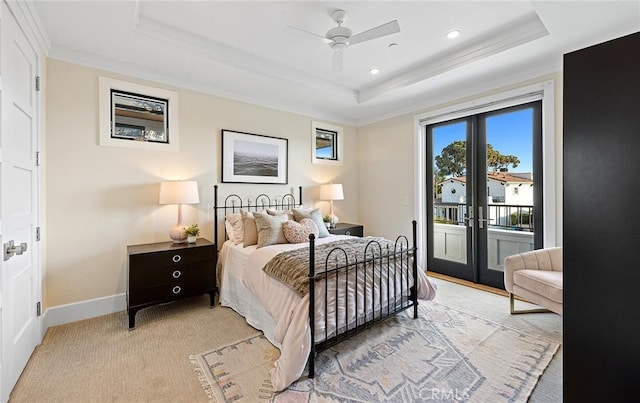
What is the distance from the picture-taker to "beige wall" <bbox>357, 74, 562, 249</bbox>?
466cm

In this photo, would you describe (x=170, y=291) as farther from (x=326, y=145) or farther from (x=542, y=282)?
(x=542, y=282)

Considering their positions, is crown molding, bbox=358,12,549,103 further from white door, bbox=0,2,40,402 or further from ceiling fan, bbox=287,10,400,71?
white door, bbox=0,2,40,402

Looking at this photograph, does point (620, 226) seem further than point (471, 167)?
No

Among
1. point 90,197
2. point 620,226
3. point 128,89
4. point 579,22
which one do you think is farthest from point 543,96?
point 90,197

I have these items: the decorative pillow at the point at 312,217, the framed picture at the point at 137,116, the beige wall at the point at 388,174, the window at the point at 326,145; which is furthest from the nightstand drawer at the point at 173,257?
the beige wall at the point at 388,174

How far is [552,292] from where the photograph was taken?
2502 mm

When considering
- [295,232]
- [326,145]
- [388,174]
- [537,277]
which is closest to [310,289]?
[295,232]

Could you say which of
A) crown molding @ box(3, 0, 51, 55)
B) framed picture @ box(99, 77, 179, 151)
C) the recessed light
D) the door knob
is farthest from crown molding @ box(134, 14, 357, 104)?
the door knob

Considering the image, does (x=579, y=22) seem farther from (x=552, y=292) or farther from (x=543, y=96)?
(x=552, y=292)

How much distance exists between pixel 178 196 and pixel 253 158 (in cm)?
131

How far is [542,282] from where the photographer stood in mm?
2611

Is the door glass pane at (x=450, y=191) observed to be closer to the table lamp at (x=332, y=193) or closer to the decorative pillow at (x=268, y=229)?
the table lamp at (x=332, y=193)

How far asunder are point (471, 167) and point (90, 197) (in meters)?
4.74

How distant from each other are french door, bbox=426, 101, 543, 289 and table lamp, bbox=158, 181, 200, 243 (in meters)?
3.49
